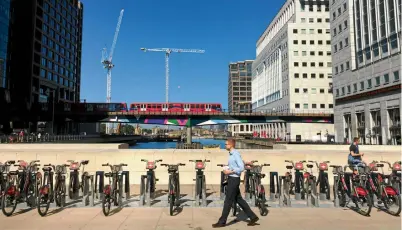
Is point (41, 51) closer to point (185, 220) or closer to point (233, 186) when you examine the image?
point (185, 220)

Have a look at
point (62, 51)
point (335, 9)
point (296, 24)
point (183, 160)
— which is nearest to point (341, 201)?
point (183, 160)

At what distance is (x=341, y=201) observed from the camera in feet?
28.2

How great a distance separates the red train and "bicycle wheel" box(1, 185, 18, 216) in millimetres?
55349

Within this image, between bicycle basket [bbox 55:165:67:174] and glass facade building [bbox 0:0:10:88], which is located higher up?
glass facade building [bbox 0:0:10:88]

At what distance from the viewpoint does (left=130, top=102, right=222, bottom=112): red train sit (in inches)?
2498

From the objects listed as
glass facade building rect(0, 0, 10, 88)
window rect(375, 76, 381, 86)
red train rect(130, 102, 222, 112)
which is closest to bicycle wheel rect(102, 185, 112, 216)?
window rect(375, 76, 381, 86)

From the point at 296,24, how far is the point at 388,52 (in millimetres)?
52670

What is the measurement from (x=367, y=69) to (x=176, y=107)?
35923 mm

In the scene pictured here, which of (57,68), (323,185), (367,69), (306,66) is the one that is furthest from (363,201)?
(57,68)

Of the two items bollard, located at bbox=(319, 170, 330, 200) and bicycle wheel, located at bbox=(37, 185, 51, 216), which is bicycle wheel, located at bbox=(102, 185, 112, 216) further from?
bollard, located at bbox=(319, 170, 330, 200)

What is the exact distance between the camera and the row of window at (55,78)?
84.4 meters

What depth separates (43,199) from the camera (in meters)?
8.32

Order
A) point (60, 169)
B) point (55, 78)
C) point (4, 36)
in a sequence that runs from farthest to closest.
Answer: point (55, 78)
point (4, 36)
point (60, 169)

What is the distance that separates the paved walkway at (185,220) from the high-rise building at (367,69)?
4194 cm
